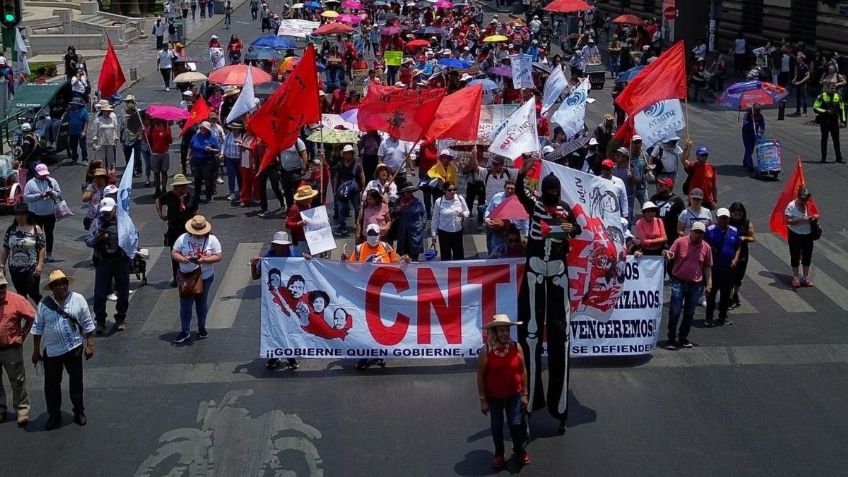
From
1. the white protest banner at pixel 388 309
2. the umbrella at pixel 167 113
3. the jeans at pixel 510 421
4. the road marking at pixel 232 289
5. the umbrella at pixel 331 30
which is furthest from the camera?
the umbrella at pixel 331 30

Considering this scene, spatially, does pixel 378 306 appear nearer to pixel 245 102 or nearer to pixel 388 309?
pixel 388 309

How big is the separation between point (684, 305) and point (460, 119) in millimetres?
5242

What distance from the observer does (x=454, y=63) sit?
98.2ft

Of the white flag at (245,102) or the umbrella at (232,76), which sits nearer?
the white flag at (245,102)

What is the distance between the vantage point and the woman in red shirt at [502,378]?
9.05 metres

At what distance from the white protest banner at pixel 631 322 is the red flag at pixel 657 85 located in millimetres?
4712

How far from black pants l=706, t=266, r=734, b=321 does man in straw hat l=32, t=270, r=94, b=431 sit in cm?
659

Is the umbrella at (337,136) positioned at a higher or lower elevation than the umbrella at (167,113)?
lower

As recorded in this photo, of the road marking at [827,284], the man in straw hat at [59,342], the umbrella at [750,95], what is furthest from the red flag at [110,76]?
the man in straw hat at [59,342]

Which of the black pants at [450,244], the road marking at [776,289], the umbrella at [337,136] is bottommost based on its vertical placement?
the road marking at [776,289]

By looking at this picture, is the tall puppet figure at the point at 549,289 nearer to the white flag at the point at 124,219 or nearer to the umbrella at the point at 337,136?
the white flag at the point at 124,219

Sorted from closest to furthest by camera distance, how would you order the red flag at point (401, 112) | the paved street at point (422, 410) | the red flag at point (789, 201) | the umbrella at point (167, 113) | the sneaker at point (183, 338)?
the paved street at point (422, 410)
the sneaker at point (183, 338)
the red flag at point (789, 201)
the red flag at point (401, 112)
the umbrella at point (167, 113)

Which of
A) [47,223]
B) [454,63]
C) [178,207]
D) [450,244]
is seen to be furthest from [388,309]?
[454,63]

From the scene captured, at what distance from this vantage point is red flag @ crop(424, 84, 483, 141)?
649 inches
